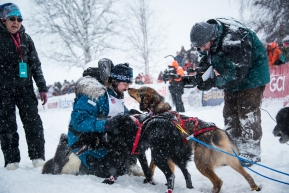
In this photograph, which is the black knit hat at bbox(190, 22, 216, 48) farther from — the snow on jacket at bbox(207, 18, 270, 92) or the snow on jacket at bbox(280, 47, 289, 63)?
the snow on jacket at bbox(280, 47, 289, 63)

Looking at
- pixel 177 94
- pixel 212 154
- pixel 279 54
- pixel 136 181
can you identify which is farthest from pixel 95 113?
pixel 279 54

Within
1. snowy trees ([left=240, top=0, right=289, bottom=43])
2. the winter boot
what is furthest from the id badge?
snowy trees ([left=240, top=0, right=289, bottom=43])

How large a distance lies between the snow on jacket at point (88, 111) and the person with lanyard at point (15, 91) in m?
0.69

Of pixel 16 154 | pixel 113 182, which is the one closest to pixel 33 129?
pixel 16 154

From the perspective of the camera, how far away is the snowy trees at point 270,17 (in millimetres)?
10359

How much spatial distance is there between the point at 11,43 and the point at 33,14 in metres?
14.0

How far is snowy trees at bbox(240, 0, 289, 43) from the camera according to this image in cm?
1036

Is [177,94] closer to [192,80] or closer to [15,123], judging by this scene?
[192,80]

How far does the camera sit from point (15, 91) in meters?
2.74

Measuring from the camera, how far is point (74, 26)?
15.8 metres

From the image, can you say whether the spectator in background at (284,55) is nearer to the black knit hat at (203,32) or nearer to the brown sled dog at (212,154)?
the black knit hat at (203,32)

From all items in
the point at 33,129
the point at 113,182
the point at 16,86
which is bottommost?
the point at 113,182

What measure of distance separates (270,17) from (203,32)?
1040 cm

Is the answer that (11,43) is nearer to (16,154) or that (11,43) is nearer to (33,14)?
(16,154)
